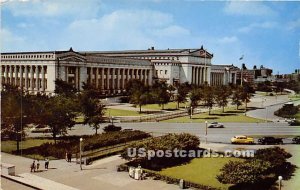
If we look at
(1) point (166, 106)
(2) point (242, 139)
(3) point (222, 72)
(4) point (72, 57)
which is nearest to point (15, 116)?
(4) point (72, 57)

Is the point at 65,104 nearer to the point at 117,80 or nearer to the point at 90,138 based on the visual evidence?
the point at 90,138

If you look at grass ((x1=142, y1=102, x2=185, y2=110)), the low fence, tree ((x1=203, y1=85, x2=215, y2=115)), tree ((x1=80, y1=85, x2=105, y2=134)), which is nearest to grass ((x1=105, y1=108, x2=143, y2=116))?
the low fence

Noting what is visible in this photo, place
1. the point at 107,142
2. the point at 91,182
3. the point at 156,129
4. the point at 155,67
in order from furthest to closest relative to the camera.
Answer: the point at 155,67
the point at 156,129
the point at 107,142
the point at 91,182

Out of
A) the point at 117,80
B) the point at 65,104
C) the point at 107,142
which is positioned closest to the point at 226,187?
the point at 107,142

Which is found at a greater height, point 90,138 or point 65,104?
point 65,104

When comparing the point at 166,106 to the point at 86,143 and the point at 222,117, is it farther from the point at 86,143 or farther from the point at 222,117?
the point at 86,143

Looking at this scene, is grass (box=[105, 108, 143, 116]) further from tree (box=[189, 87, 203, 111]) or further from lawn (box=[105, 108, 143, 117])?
tree (box=[189, 87, 203, 111])
